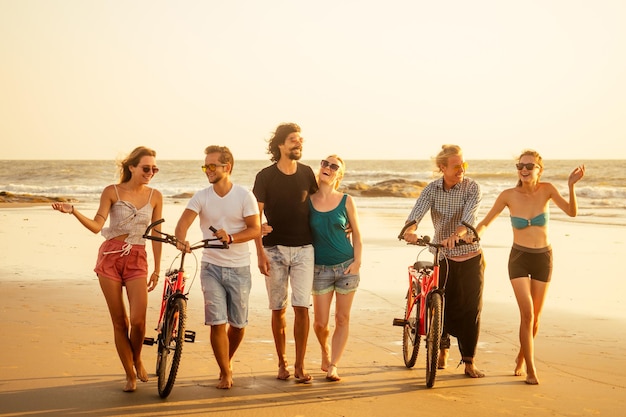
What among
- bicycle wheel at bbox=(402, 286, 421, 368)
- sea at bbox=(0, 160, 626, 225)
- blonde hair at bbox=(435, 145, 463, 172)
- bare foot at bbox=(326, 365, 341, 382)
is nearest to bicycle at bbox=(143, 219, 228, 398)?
bare foot at bbox=(326, 365, 341, 382)

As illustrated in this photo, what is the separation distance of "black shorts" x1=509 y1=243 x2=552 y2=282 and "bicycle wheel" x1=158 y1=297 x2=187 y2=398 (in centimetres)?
271

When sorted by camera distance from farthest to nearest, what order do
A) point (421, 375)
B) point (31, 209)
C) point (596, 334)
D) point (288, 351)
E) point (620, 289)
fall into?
point (31, 209) → point (620, 289) → point (596, 334) → point (288, 351) → point (421, 375)

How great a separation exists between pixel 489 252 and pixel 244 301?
30.4 ft


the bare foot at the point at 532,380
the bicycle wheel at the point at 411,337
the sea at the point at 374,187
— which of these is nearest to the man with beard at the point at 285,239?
the bicycle wheel at the point at 411,337

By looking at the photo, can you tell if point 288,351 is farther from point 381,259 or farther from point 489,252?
point 489,252

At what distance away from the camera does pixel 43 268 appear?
12.4 m

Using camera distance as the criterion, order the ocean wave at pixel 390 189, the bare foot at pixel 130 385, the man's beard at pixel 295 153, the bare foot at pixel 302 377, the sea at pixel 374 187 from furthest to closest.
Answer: the ocean wave at pixel 390 189 < the sea at pixel 374 187 < the man's beard at pixel 295 153 < the bare foot at pixel 302 377 < the bare foot at pixel 130 385

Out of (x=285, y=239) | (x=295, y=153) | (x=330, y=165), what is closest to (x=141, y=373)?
(x=285, y=239)

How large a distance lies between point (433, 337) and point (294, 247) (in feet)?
4.16

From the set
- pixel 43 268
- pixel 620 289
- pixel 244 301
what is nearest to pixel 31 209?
pixel 43 268

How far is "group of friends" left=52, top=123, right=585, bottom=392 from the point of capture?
20.1ft

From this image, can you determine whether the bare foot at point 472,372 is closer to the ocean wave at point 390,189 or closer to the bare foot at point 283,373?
the bare foot at point 283,373

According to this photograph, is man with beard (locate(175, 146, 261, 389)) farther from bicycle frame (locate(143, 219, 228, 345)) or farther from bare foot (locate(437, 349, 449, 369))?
bare foot (locate(437, 349, 449, 369))

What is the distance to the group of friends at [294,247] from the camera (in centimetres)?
611
